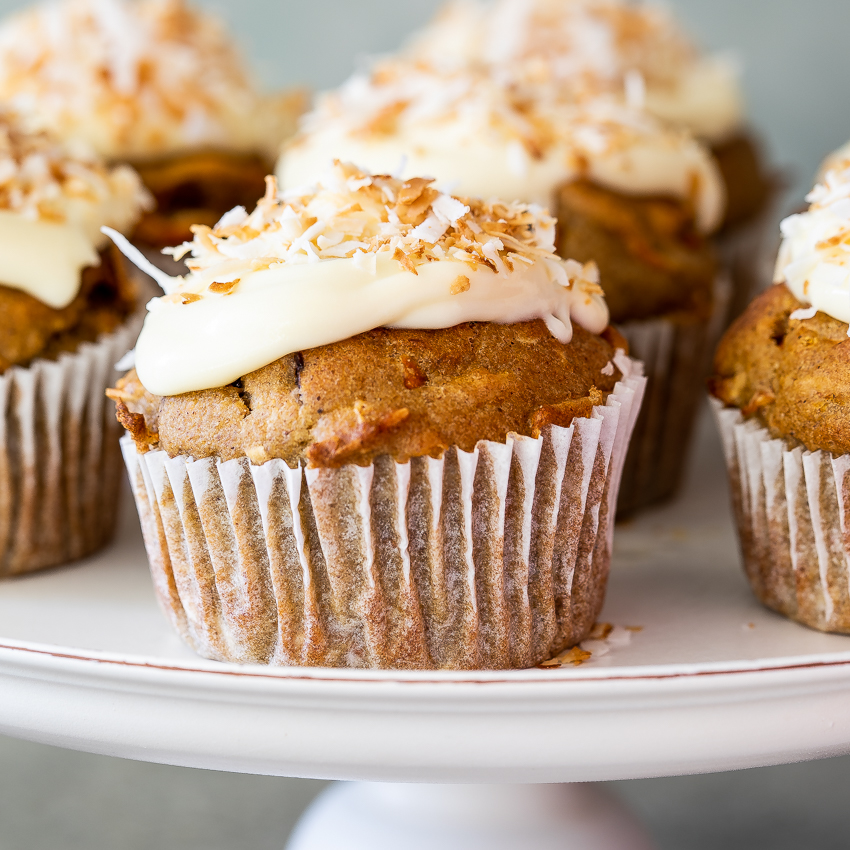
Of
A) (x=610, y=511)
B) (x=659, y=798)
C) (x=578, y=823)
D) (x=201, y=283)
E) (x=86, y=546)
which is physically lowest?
(x=659, y=798)

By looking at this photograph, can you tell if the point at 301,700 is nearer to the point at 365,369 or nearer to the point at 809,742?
the point at 365,369

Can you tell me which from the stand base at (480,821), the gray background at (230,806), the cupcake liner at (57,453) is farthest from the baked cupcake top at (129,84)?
the stand base at (480,821)

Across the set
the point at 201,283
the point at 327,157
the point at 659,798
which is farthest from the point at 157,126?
the point at 659,798

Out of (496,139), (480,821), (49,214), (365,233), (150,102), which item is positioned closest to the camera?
(365,233)

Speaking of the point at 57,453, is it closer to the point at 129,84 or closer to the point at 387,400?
the point at 387,400

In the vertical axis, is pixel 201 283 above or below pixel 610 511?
above

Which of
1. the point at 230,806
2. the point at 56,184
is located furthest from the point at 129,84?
the point at 230,806

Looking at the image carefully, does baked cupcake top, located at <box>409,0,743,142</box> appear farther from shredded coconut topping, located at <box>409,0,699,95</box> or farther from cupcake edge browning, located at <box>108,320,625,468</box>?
cupcake edge browning, located at <box>108,320,625,468</box>
